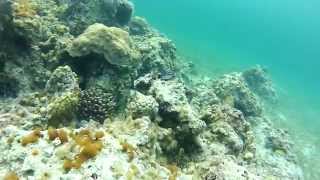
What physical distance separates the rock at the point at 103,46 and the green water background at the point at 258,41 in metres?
17.4

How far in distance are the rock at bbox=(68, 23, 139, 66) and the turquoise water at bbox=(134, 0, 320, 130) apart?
21815 mm

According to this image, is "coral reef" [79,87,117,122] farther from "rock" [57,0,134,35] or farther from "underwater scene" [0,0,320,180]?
"rock" [57,0,134,35]

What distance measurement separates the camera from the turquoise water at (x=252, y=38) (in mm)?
42562

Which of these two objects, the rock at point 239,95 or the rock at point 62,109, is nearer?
the rock at point 62,109

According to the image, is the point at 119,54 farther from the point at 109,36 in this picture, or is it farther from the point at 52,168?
the point at 52,168

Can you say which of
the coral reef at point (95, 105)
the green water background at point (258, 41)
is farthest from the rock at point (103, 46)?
the green water background at point (258, 41)

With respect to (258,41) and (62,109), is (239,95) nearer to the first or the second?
(62,109)

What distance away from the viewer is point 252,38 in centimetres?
Result: 10981

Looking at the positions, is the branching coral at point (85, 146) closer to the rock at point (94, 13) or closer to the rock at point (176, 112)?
the rock at point (176, 112)

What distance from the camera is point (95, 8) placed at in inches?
658

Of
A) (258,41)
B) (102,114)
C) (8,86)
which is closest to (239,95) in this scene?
(102,114)

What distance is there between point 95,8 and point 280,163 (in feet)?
31.1

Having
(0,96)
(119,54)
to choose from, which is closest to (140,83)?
(119,54)

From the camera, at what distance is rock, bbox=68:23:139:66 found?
10.6m
